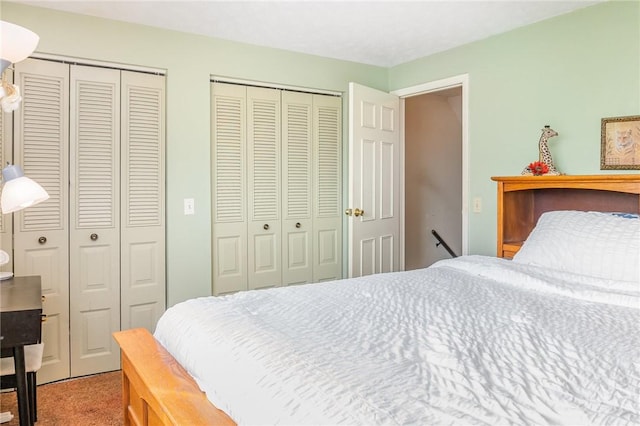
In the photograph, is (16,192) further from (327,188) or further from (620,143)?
(620,143)

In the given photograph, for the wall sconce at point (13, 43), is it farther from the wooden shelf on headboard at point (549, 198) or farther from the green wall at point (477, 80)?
the wooden shelf on headboard at point (549, 198)

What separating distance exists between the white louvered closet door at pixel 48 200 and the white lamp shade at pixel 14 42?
1.30 metres

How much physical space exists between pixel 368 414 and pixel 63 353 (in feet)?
8.37

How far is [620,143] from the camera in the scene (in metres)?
2.54

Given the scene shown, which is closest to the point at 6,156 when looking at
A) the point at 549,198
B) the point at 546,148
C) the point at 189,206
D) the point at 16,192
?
the point at 16,192

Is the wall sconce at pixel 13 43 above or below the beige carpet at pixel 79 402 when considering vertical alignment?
above

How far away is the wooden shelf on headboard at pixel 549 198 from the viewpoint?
2.46 m

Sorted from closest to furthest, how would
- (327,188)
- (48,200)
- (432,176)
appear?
1. (48,200)
2. (327,188)
3. (432,176)

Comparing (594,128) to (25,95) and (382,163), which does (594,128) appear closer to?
(382,163)

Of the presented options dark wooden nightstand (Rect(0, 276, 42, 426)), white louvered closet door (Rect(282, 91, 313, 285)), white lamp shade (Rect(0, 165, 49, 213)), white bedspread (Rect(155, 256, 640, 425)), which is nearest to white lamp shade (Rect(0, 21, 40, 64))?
white lamp shade (Rect(0, 165, 49, 213))

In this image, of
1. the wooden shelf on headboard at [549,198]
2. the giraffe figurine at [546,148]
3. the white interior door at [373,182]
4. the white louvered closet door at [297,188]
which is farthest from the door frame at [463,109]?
the white louvered closet door at [297,188]

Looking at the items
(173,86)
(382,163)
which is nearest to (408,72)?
(382,163)

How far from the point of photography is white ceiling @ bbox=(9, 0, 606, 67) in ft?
8.64

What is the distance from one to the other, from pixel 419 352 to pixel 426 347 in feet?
0.14
